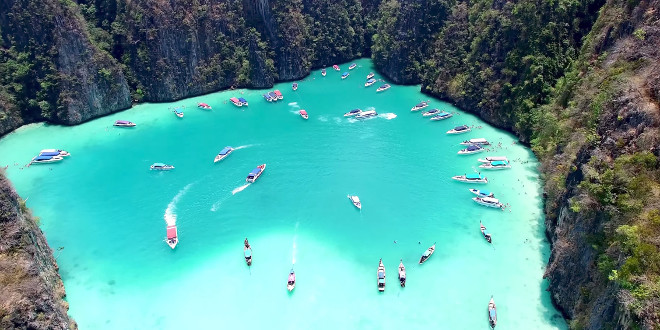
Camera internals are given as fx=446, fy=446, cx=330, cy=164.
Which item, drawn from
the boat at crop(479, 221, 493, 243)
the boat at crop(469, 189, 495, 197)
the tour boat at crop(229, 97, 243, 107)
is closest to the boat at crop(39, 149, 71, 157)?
the tour boat at crop(229, 97, 243, 107)

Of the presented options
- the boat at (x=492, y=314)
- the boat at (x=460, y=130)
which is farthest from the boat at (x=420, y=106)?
the boat at (x=492, y=314)

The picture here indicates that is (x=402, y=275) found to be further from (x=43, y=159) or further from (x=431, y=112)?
(x=43, y=159)

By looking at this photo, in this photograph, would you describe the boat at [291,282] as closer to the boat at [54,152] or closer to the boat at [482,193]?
the boat at [482,193]

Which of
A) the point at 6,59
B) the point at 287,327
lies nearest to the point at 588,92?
the point at 287,327

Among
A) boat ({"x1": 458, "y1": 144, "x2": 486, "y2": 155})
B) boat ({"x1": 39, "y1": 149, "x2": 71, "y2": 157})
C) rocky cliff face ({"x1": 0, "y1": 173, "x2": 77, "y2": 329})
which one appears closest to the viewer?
rocky cliff face ({"x1": 0, "y1": 173, "x2": 77, "y2": 329})

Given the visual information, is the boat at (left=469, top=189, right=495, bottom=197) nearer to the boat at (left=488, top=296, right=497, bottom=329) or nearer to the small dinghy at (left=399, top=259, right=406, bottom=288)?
the small dinghy at (left=399, top=259, right=406, bottom=288)
